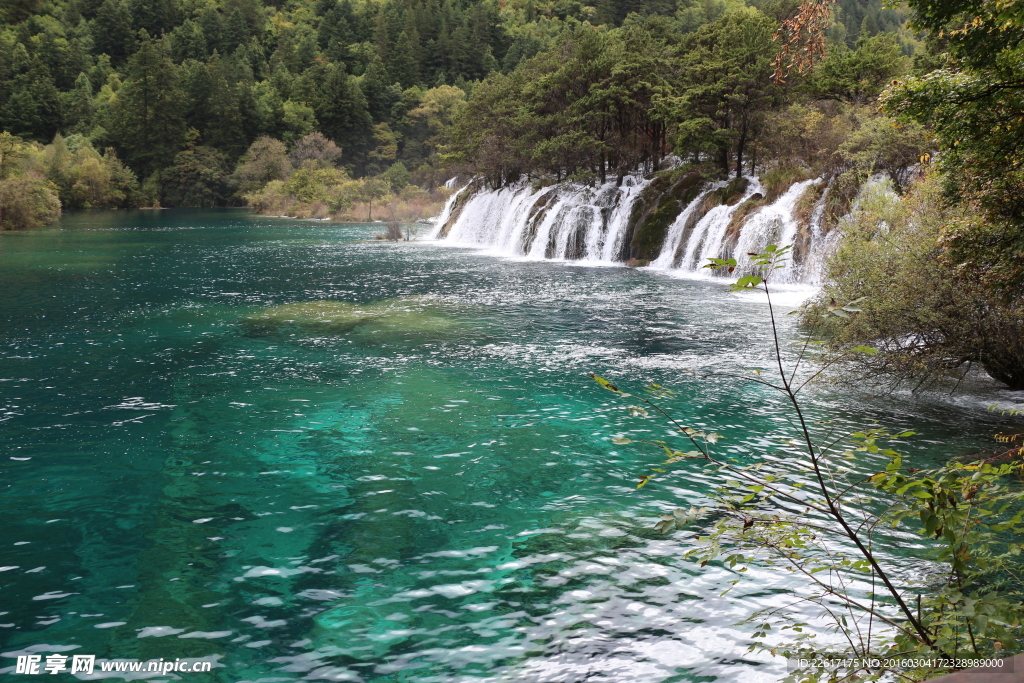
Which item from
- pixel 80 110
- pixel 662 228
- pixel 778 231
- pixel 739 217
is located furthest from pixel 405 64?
pixel 778 231

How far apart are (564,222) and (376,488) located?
115 feet

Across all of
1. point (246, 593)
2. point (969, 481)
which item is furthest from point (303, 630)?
point (969, 481)

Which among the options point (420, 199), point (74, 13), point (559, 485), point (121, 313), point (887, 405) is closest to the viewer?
point (559, 485)

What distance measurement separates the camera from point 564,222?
44.5m

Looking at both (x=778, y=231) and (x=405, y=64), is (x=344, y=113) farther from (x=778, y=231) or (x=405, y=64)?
(x=778, y=231)

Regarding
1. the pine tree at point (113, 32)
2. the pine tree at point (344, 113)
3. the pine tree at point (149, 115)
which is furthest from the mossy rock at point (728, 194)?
the pine tree at point (113, 32)

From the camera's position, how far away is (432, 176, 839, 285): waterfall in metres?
31.1

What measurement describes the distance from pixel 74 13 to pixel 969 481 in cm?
17703

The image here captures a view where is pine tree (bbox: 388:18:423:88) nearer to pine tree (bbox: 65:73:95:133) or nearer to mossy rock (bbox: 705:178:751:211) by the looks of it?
pine tree (bbox: 65:73:95:133)

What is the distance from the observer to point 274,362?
64.3ft

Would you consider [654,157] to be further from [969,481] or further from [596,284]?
[969,481]

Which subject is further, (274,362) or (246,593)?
(274,362)

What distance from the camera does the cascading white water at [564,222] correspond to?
140ft

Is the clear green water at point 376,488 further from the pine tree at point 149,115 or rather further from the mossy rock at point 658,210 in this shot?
the pine tree at point 149,115
